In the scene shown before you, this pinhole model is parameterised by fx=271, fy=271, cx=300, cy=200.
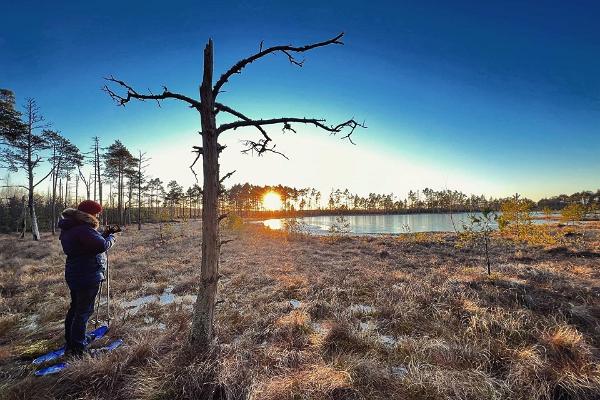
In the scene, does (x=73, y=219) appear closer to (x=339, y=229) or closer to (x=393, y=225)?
Answer: (x=339, y=229)

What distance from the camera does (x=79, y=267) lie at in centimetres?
391

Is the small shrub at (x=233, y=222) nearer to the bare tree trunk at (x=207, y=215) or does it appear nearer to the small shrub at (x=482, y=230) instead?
the small shrub at (x=482, y=230)

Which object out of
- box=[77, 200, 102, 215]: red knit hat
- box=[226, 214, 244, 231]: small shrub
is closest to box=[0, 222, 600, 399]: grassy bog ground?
box=[77, 200, 102, 215]: red knit hat

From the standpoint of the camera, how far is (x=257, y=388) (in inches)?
117

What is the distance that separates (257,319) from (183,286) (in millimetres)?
3782

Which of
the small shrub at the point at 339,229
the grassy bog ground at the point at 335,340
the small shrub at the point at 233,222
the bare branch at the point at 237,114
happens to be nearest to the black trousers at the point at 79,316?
the grassy bog ground at the point at 335,340

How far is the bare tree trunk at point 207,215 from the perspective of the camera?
3598mm

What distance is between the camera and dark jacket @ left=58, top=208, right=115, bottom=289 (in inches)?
152

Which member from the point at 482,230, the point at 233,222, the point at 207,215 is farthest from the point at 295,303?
the point at 233,222

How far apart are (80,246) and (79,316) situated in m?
1.03

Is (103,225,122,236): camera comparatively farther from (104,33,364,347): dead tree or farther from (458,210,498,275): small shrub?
(458,210,498,275): small shrub

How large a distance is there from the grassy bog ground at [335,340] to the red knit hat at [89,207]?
208cm

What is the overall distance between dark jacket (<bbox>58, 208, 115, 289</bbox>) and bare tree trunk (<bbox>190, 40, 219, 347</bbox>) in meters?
1.70

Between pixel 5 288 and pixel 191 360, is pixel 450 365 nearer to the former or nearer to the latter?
pixel 191 360
